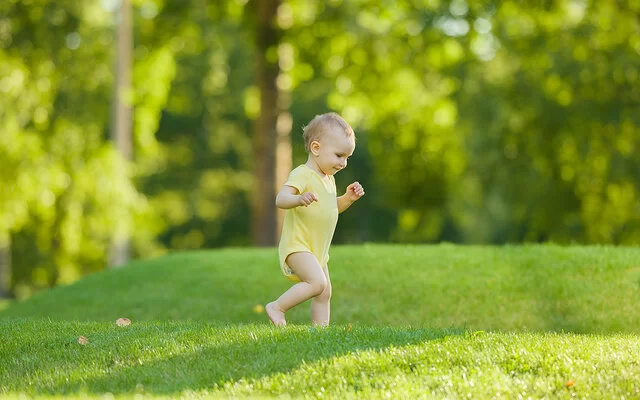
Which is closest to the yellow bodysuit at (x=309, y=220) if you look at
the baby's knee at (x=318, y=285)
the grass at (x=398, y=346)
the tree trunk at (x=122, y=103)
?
the baby's knee at (x=318, y=285)

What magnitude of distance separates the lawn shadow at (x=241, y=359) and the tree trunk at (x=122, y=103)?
1568 cm

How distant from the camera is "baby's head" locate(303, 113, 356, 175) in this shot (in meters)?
7.26

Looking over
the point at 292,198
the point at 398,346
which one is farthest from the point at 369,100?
the point at 398,346

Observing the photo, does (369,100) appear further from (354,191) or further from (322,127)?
(322,127)

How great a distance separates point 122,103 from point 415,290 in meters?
12.9

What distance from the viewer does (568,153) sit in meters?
24.0

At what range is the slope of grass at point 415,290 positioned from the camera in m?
9.64

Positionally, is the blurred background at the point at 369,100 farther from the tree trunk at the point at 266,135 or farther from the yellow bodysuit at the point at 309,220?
the yellow bodysuit at the point at 309,220

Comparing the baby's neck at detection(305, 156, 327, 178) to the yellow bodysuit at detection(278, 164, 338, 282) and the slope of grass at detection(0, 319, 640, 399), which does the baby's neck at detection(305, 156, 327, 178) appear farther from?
the slope of grass at detection(0, 319, 640, 399)

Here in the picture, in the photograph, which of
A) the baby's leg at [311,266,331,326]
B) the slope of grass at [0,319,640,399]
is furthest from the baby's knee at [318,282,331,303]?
the slope of grass at [0,319,640,399]

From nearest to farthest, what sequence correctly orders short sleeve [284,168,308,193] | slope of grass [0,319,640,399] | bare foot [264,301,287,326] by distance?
slope of grass [0,319,640,399]
short sleeve [284,168,308,193]
bare foot [264,301,287,326]

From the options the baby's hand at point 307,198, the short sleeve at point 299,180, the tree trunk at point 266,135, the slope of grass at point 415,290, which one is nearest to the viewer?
the baby's hand at point 307,198

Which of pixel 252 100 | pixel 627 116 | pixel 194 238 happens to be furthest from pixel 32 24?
pixel 194 238

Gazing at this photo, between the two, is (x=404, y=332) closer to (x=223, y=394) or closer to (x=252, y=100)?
(x=223, y=394)
